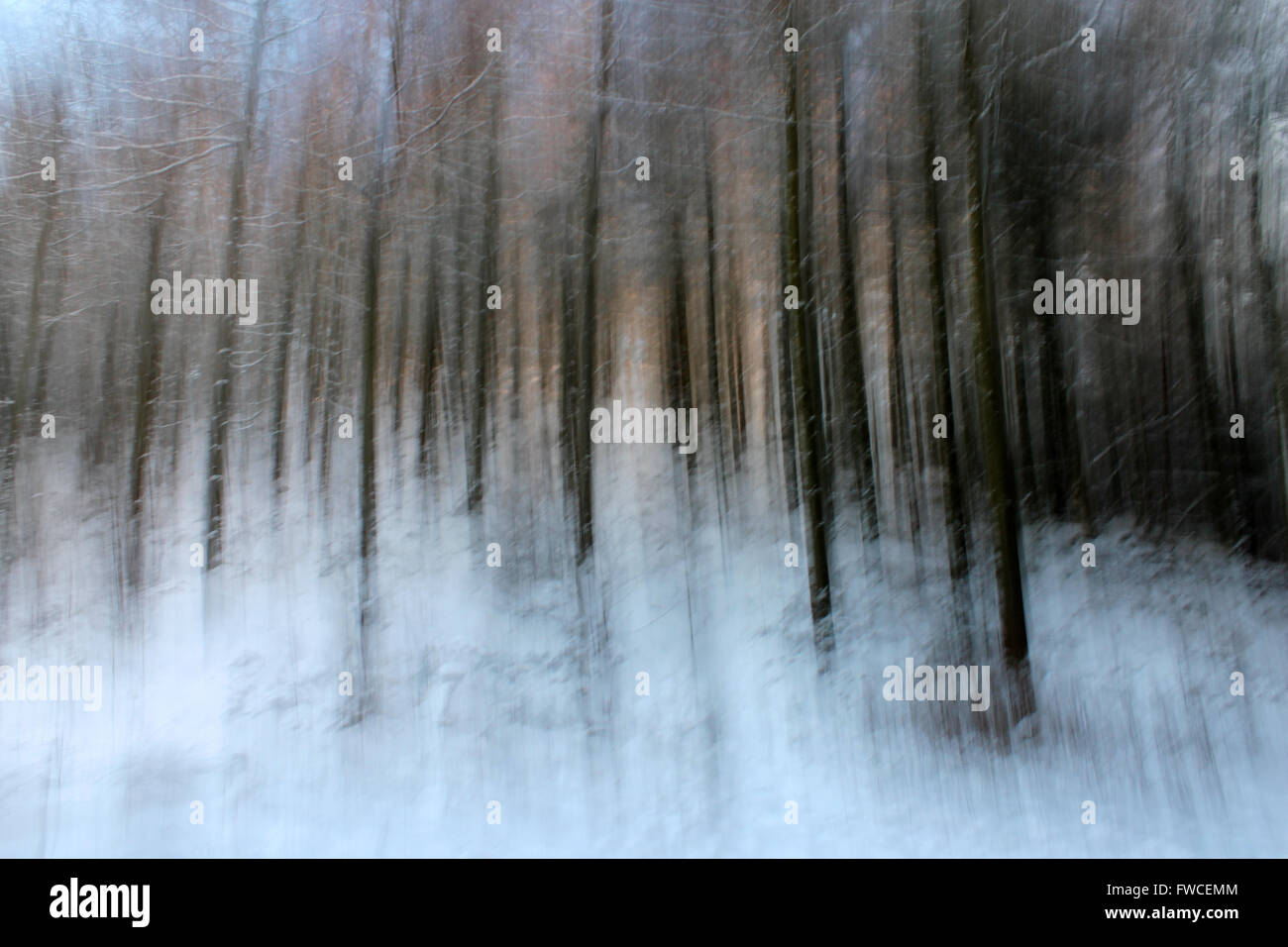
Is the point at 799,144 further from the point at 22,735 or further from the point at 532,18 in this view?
the point at 22,735

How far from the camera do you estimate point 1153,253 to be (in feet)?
8.89

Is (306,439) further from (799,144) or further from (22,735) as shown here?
(799,144)

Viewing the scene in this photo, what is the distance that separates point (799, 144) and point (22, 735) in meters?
3.03

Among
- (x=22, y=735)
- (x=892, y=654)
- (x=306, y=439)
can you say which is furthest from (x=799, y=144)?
(x=22, y=735)

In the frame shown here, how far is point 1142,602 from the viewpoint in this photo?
8.79 ft

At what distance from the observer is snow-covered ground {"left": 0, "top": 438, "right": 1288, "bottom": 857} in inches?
104

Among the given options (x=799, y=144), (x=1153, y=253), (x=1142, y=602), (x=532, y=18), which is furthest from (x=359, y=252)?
(x=1142, y=602)

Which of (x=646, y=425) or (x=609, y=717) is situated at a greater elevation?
(x=646, y=425)

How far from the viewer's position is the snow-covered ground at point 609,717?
2633mm

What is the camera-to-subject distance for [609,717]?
2.67 metres

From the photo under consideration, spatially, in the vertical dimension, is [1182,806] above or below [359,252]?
below

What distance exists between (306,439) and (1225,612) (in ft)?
9.58

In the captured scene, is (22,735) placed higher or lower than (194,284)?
lower
